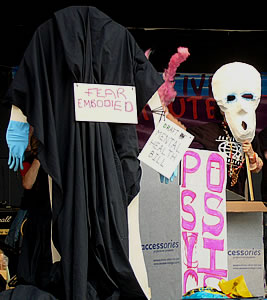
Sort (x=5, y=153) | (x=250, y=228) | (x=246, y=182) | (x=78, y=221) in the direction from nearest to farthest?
(x=78, y=221)
(x=250, y=228)
(x=246, y=182)
(x=5, y=153)

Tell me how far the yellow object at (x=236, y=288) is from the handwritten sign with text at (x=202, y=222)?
295 millimetres

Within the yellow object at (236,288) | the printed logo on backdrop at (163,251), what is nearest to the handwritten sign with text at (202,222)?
the printed logo on backdrop at (163,251)

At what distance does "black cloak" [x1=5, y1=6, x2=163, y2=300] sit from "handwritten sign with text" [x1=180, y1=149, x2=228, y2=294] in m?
0.61

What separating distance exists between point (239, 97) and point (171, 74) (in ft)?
1.65

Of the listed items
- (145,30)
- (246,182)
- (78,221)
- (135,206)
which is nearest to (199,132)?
(246,182)

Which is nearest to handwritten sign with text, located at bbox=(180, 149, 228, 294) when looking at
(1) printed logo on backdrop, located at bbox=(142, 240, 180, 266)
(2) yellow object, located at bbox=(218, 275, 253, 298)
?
(1) printed logo on backdrop, located at bbox=(142, 240, 180, 266)

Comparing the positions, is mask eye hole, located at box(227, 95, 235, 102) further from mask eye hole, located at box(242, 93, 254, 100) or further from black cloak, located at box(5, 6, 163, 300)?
black cloak, located at box(5, 6, 163, 300)

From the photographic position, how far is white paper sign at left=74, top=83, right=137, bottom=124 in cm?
211

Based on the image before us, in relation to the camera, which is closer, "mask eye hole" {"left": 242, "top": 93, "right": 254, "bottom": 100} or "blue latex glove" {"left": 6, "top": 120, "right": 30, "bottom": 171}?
"blue latex glove" {"left": 6, "top": 120, "right": 30, "bottom": 171}

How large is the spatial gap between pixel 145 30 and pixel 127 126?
2.45 m

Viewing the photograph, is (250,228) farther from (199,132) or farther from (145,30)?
(145,30)

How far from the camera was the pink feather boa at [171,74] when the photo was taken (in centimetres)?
335

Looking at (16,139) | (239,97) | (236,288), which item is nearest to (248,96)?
(239,97)

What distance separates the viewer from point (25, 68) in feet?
7.00
